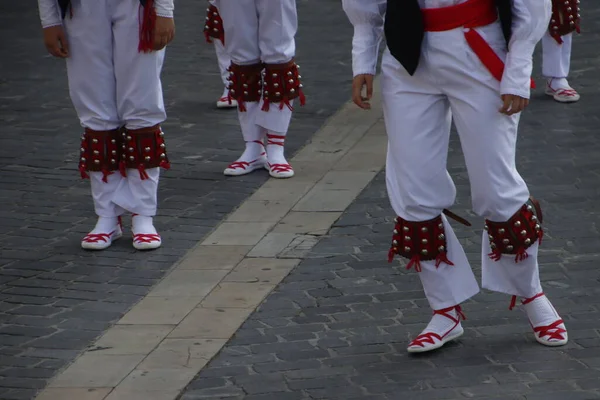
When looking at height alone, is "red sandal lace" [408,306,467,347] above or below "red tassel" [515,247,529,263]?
below

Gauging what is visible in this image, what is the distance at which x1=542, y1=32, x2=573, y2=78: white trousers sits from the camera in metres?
9.90

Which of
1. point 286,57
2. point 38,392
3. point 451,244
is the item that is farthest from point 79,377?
point 286,57

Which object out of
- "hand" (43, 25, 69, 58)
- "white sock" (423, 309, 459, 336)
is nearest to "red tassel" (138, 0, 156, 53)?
"hand" (43, 25, 69, 58)

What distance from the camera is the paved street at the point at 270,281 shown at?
518cm

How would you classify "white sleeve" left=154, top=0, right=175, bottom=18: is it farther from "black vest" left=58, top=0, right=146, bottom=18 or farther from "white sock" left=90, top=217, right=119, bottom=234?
"white sock" left=90, top=217, right=119, bottom=234

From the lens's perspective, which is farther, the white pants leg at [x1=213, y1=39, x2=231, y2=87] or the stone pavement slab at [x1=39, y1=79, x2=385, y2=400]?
the white pants leg at [x1=213, y1=39, x2=231, y2=87]

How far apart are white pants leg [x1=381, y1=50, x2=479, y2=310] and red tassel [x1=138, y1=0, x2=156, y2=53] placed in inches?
66.0

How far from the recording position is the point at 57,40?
21.6 ft

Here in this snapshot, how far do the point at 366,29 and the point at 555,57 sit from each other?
495 centimetres

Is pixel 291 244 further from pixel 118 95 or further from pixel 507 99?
pixel 507 99

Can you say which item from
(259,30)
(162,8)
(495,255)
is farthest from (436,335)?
(259,30)

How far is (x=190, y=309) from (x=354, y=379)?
114cm

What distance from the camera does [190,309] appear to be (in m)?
6.02

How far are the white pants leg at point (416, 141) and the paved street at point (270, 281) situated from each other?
64 centimetres
